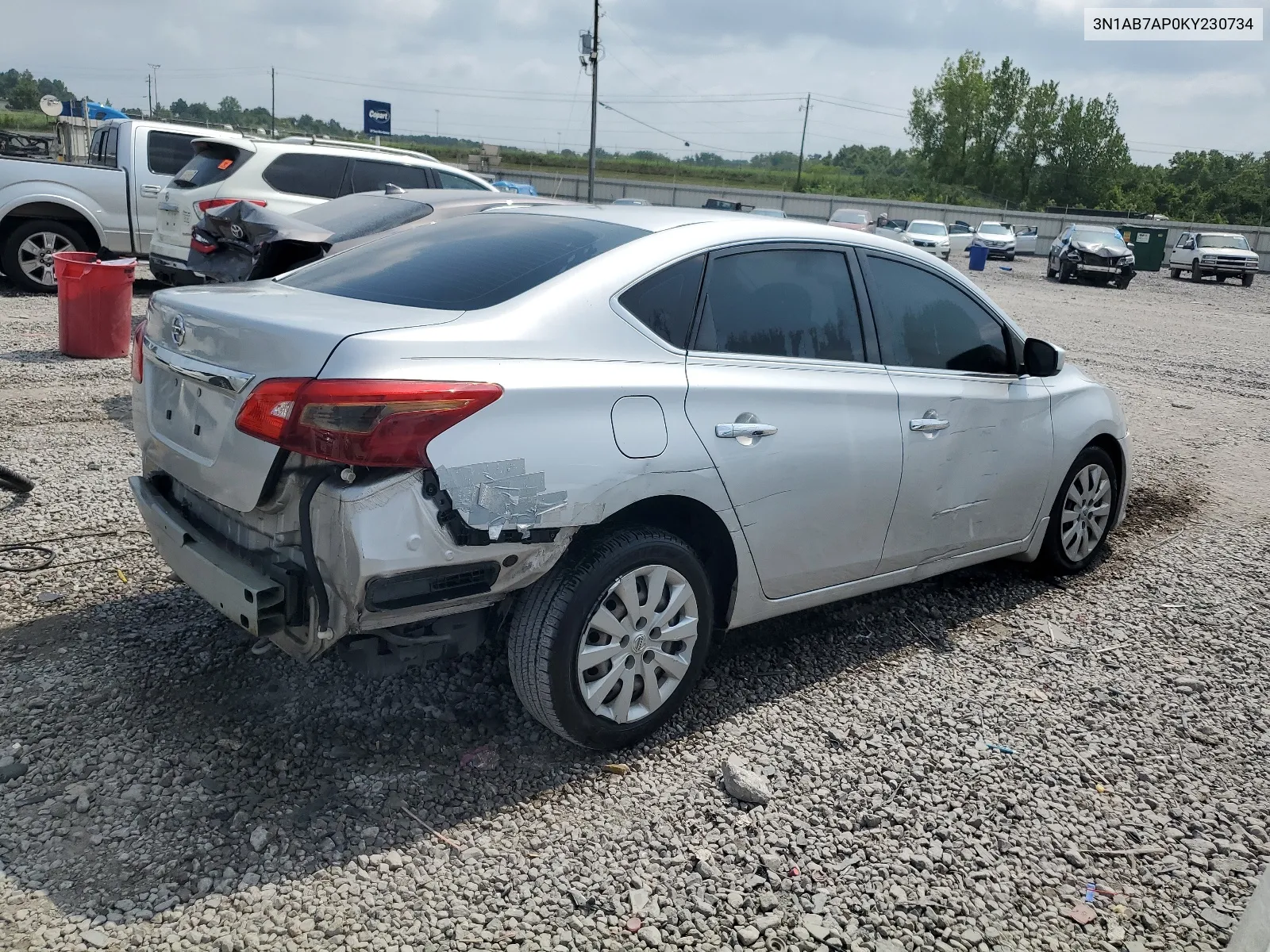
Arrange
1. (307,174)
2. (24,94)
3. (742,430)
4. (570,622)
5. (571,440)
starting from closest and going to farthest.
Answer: (571,440)
(570,622)
(742,430)
(307,174)
(24,94)

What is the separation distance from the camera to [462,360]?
9.56 ft

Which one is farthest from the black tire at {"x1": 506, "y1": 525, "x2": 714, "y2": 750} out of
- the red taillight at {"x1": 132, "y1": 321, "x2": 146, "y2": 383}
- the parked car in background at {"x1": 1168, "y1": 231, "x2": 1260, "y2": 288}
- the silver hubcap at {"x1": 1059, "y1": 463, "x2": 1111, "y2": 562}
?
the parked car in background at {"x1": 1168, "y1": 231, "x2": 1260, "y2": 288}

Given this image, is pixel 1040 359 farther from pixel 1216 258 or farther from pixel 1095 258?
pixel 1216 258

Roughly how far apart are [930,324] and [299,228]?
396cm

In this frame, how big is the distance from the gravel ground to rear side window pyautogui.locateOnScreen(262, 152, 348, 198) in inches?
291

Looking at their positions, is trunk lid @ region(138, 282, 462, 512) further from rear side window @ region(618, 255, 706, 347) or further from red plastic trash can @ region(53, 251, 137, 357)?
red plastic trash can @ region(53, 251, 137, 357)

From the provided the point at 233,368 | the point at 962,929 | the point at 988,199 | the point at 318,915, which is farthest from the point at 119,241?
the point at 988,199

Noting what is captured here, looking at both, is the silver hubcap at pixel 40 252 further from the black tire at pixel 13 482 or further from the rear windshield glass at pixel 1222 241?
the rear windshield glass at pixel 1222 241

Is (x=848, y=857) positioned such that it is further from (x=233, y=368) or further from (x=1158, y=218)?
(x=1158, y=218)

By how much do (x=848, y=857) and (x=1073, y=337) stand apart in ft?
49.6

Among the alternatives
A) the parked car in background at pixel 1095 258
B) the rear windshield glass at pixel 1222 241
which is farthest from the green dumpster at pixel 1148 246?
the parked car in background at pixel 1095 258

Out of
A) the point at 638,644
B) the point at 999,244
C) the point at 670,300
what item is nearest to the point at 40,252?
the point at 670,300

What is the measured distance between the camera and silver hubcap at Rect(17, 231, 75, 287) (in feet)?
38.8

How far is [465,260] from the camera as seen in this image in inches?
142
